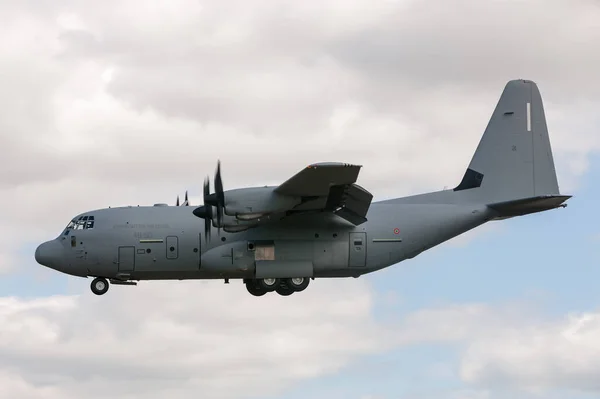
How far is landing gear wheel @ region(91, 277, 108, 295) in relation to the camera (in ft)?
109

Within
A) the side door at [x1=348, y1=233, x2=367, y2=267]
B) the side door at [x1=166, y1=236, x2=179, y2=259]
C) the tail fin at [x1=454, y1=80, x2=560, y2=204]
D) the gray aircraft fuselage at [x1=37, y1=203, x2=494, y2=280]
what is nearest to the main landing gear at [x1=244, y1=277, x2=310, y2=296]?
the gray aircraft fuselage at [x1=37, y1=203, x2=494, y2=280]

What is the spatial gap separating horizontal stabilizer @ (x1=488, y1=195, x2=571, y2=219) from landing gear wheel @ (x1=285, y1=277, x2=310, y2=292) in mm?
6868

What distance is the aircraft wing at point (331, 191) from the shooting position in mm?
28406

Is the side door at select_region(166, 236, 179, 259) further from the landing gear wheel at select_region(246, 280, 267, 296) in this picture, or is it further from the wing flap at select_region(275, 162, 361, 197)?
the wing flap at select_region(275, 162, 361, 197)

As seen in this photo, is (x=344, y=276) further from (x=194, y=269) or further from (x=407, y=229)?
(x=194, y=269)

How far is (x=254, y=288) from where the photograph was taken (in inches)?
1350

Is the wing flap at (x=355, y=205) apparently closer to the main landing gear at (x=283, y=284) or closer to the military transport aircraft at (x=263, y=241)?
the military transport aircraft at (x=263, y=241)

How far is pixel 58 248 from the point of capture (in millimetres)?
33062

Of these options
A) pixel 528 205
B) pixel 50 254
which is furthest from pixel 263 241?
pixel 528 205

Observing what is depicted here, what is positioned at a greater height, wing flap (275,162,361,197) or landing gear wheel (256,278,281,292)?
wing flap (275,162,361,197)

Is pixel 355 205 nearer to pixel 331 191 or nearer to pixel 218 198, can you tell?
pixel 331 191

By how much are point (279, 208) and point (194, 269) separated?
4202 mm

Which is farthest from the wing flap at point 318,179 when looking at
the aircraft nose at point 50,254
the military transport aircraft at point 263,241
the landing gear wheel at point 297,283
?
the aircraft nose at point 50,254

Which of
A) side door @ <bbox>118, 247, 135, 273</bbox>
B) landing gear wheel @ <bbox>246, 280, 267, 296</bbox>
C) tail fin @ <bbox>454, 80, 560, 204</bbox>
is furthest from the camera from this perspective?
tail fin @ <bbox>454, 80, 560, 204</bbox>
